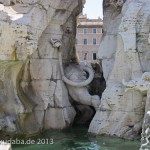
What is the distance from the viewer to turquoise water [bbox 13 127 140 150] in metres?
10.9

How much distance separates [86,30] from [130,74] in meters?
24.8

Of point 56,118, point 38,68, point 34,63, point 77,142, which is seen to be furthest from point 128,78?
point 34,63

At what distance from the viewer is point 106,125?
1233 cm

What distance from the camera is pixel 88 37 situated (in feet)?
120

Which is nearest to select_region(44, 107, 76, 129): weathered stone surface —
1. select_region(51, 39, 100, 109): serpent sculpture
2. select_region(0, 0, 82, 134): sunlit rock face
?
select_region(0, 0, 82, 134): sunlit rock face

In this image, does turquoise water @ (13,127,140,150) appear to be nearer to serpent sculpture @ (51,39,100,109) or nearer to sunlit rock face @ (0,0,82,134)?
sunlit rock face @ (0,0,82,134)

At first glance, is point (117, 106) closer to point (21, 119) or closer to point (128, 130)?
point (128, 130)

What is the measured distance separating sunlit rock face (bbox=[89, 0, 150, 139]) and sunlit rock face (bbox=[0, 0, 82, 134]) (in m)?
1.49

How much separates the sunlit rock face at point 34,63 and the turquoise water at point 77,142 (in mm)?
491

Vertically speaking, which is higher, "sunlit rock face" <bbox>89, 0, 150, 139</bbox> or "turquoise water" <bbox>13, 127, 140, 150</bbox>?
"sunlit rock face" <bbox>89, 0, 150, 139</bbox>

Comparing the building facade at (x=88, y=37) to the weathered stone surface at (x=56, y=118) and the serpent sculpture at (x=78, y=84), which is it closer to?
the serpent sculpture at (x=78, y=84)

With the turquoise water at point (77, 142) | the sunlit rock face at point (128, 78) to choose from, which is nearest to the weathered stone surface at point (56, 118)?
the turquoise water at point (77, 142)

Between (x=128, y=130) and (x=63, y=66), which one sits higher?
(x=63, y=66)

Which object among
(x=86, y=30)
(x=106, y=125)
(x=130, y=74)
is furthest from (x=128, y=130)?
(x=86, y=30)
